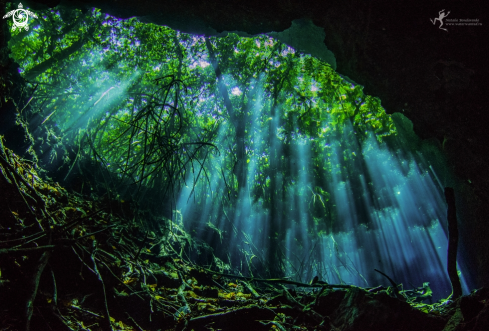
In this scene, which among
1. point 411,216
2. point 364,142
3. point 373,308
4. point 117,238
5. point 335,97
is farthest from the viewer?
point 411,216

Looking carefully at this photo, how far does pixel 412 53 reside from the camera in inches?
80.9

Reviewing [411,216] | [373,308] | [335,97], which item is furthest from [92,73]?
[411,216]

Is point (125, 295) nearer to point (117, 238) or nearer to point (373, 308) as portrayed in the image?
point (117, 238)

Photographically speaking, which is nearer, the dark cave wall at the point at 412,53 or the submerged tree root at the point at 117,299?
the submerged tree root at the point at 117,299

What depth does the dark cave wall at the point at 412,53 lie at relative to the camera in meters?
1.81

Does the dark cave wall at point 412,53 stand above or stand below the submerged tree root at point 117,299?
above

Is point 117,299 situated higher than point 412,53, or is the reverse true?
point 412,53

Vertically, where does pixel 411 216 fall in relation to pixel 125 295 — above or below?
above

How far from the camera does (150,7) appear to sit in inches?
96.9

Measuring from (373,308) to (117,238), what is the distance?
310 cm

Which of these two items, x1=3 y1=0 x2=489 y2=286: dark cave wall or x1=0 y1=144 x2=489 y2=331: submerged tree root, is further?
x1=3 y1=0 x2=489 y2=286: dark cave wall

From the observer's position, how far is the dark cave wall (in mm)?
1810

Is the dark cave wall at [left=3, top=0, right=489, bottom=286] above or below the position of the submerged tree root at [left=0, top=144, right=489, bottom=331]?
above

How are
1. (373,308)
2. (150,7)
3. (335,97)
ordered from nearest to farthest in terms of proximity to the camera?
(373,308) → (150,7) → (335,97)
